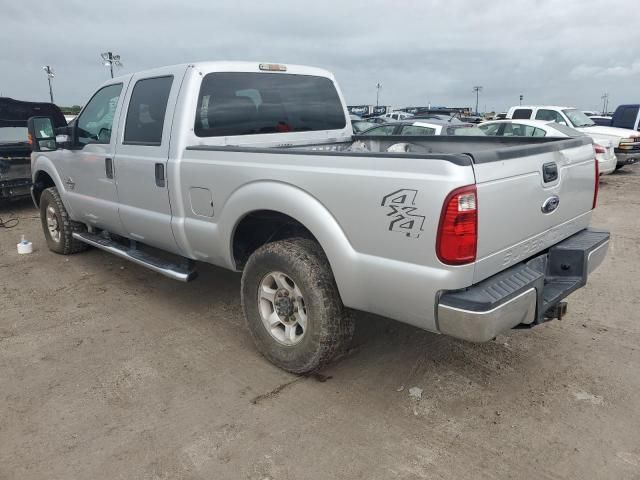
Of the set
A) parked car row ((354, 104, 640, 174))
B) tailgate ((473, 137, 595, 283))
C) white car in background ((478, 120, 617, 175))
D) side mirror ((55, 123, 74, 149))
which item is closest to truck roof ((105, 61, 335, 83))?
side mirror ((55, 123, 74, 149))

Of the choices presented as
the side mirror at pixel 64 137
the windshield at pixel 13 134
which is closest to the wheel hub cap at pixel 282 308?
the side mirror at pixel 64 137

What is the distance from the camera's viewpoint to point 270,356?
352cm

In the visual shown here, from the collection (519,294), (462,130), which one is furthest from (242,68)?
(462,130)

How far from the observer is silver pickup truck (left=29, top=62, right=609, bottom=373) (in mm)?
2514

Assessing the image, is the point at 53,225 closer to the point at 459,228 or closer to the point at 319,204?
the point at 319,204

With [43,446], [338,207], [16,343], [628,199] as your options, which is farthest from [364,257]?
[628,199]

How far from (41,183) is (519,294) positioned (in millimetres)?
5880

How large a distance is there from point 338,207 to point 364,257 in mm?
313

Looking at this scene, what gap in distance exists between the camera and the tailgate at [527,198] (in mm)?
2527

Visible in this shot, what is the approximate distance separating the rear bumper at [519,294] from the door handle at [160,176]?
243cm

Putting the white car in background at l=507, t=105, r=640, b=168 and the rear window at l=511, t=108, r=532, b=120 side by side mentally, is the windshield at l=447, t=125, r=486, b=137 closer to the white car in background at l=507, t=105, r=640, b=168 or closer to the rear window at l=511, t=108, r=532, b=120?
the white car in background at l=507, t=105, r=640, b=168

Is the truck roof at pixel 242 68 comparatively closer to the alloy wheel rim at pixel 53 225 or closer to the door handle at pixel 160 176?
the door handle at pixel 160 176

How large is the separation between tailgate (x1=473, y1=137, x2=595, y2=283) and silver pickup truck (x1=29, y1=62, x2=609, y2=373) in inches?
0.5

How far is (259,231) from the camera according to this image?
12.5ft
